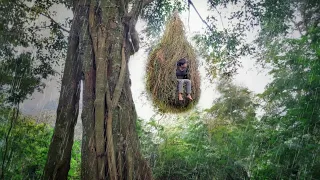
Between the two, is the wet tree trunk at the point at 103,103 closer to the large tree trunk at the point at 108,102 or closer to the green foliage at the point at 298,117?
the large tree trunk at the point at 108,102

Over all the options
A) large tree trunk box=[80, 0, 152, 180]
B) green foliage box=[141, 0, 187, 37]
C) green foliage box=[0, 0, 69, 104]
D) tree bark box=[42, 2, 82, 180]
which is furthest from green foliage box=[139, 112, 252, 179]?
large tree trunk box=[80, 0, 152, 180]

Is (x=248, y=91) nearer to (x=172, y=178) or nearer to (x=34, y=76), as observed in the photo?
(x=172, y=178)

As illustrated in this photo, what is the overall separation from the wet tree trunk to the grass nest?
487mm

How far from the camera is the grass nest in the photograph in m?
4.93

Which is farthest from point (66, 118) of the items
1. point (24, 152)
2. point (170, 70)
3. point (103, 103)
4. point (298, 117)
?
point (298, 117)

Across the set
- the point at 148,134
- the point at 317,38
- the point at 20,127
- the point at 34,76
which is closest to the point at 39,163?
the point at 20,127

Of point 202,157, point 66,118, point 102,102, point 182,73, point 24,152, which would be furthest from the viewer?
point 202,157

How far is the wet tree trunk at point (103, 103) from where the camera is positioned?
3727mm

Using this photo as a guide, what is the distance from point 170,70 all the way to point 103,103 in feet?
4.92

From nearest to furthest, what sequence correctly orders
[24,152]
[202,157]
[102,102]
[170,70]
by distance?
[102,102]
[170,70]
[24,152]
[202,157]

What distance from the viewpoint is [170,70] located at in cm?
494

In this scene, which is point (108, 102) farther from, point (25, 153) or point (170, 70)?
point (25, 153)

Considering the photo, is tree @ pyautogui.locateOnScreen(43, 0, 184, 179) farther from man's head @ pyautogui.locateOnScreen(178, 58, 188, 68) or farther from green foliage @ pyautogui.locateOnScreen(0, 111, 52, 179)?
green foliage @ pyautogui.locateOnScreen(0, 111, 52, 179)

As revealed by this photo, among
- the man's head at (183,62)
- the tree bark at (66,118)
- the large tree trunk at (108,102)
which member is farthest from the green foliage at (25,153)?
the man's head at (183,62)
